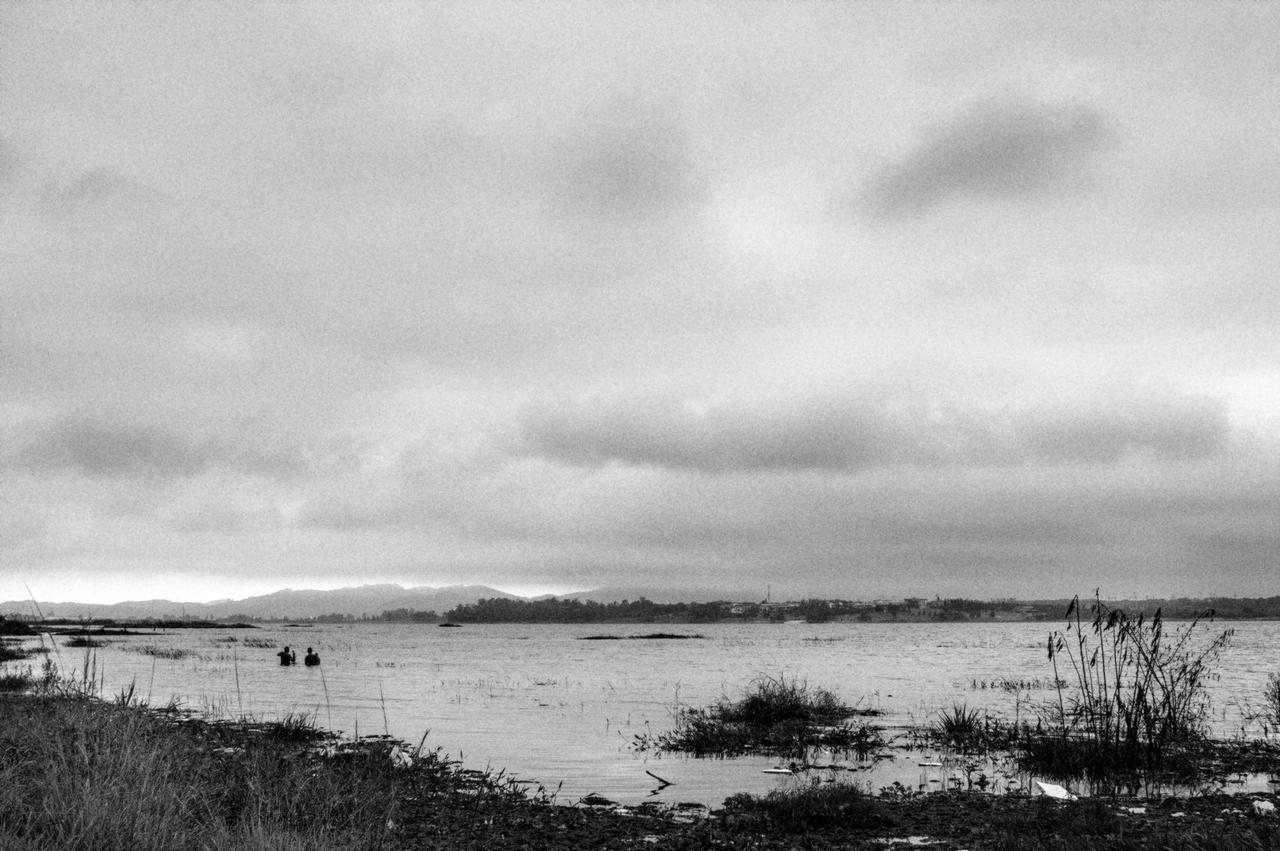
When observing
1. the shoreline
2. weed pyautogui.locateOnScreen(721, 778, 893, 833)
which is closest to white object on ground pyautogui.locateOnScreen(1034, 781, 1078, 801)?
the shoreline

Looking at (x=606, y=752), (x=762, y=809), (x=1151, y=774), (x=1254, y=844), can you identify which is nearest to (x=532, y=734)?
(x=606, y=752)

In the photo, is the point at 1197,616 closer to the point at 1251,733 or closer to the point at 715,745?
the point at 1251,733

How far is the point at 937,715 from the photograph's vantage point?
2759 centimetres

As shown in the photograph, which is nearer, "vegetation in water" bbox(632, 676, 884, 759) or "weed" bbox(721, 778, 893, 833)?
"weed" bbox(721, 778, 893, 833)

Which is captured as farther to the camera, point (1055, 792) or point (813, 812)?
point (1055, 792)

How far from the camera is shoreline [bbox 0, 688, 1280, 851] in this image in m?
8.38

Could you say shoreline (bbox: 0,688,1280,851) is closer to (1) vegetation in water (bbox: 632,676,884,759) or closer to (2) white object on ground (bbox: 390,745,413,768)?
(2) white object on ground (bbox: 390,745,413,768)

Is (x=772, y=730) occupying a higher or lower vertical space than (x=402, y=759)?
lower

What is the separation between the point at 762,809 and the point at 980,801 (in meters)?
3.48

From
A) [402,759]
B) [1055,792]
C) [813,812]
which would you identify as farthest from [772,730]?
[813,812]

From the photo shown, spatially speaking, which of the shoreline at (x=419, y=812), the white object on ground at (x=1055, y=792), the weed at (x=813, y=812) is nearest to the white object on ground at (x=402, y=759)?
the shoreline at (x=419, y=812)

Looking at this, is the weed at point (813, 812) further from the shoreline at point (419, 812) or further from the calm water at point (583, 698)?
the calm water at point (583, 698)

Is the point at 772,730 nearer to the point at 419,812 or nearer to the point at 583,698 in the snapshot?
the point at 419,812

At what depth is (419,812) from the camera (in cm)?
1298
